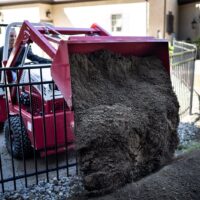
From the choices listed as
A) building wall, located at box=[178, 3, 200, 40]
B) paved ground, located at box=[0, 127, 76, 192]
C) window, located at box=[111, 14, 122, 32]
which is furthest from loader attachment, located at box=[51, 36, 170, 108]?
building wall, located at box=[178, 3, 200, 40]

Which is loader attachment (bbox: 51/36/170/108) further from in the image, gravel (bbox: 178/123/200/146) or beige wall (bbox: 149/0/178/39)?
beige wall (bbox: 149/0/178/39)

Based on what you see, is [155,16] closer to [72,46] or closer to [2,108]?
[2,108]

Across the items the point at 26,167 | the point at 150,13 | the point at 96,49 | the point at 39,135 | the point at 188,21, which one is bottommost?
the point at 26,167

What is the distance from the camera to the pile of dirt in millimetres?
2609

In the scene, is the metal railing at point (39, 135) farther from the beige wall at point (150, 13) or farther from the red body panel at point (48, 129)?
the beige wall at point (150, 13)

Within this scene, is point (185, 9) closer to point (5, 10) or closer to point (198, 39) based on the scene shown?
point (198, 39)

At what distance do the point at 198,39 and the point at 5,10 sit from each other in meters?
9.77

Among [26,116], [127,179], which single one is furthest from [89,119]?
[26,116]

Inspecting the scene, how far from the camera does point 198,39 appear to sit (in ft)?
50.6

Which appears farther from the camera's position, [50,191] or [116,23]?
[116,23]

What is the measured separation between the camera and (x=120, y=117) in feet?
8.96

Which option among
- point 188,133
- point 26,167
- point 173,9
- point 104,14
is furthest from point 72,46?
point 173,9

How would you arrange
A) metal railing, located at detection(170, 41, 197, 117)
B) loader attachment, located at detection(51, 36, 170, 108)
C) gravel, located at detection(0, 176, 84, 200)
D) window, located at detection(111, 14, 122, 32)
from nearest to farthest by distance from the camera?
loader attachment, located at detection(51, 36, 170, 108), gravel, located at detection(0, 176, 84, 200), metal railing, located at detection(170, 41, 197, 117), window, located at detection(111, 14, 122, 32)

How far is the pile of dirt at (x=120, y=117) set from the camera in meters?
2.61
